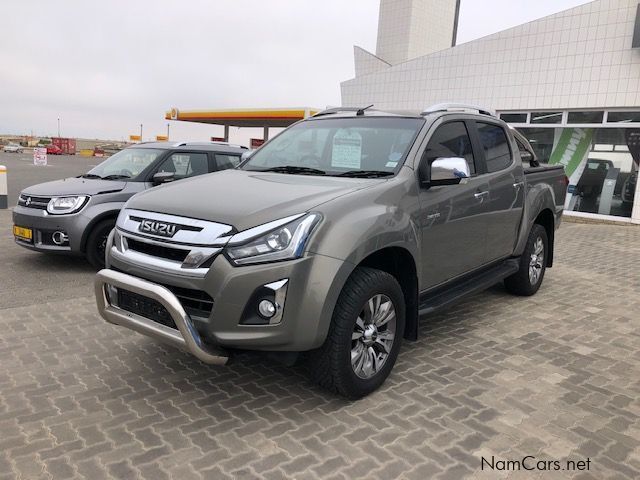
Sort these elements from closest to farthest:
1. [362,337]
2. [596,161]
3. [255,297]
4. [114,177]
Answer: [255,297] → [362,337] → [114,177] → [596,161]

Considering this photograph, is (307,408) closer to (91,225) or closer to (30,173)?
(91,225)

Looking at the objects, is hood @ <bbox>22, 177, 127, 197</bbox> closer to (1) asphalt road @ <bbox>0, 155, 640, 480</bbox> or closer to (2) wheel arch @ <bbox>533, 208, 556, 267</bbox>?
(1) asphalt road @ <bbox>0, 155, 640, 480</bbox>

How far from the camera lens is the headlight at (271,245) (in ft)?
8.83

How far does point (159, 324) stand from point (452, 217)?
227cm

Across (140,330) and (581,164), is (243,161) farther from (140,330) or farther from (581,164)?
(581,164)

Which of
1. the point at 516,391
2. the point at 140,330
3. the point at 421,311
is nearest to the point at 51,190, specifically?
the point at 140,330

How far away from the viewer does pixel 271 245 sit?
107 inches

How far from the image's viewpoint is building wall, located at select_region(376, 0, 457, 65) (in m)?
22.6

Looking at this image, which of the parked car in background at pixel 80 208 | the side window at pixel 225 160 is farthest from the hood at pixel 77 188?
the side window at pixel 225 160

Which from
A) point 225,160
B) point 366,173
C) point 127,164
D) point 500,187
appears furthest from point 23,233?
point 500,187

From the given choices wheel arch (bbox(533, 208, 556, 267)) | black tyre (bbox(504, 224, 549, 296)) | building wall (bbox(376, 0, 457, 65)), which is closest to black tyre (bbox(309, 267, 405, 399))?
black tyre (bbox(504, 224, 549, 296))

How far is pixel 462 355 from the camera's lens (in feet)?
13.3

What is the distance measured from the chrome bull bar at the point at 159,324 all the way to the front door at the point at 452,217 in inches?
65.2

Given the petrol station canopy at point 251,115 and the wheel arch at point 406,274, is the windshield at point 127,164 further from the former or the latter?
the petrol station canopy at point 251,115
